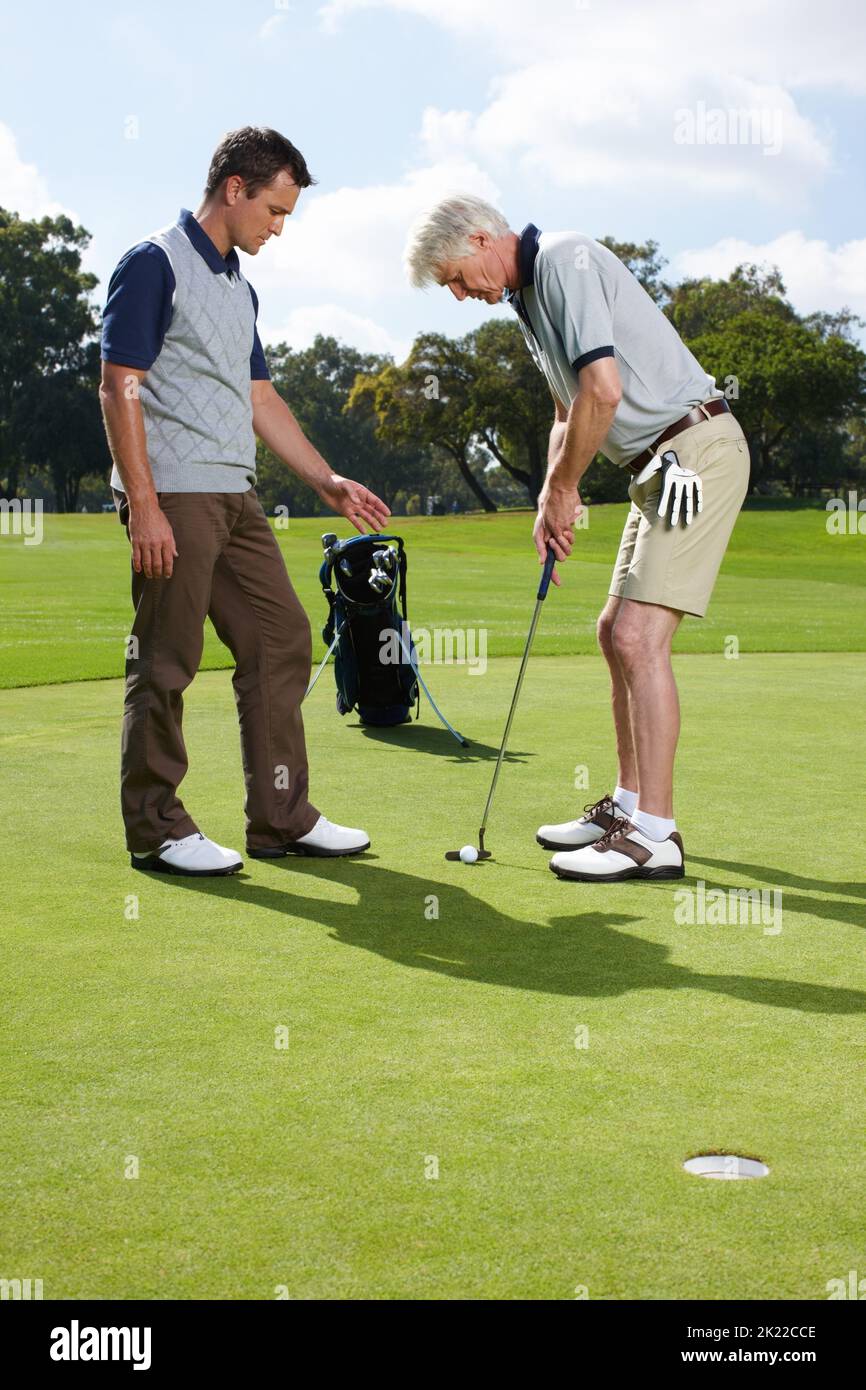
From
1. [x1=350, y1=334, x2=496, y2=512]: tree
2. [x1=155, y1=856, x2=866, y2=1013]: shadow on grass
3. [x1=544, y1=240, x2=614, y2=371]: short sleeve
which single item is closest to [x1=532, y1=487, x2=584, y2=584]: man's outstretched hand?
[x1=544, y1=240, x2=614, y2=371]: short sleeve

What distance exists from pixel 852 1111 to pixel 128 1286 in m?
1.45

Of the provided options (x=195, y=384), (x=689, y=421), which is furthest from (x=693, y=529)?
(x=195, y=384)

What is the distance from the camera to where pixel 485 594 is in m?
25.1

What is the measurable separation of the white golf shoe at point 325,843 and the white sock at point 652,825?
1.01 meters

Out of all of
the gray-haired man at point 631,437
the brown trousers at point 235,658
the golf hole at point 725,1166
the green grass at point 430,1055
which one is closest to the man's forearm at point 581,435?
the gray-haired man at point 631,437

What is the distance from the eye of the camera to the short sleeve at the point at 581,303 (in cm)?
483

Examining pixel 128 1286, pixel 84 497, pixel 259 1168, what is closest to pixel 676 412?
pixel 259 1168

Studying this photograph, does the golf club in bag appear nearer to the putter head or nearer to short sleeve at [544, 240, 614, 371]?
the putter head

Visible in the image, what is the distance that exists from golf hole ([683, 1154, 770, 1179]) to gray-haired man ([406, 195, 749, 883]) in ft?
7.60

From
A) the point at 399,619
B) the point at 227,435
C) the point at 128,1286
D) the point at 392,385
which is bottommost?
the point at 128,1286

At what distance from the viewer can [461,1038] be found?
336cm
